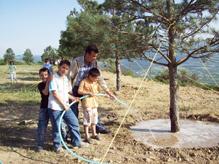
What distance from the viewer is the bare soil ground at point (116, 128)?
5.30 meters

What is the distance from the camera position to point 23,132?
6816mm

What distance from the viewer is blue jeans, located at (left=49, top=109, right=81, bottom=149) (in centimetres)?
548

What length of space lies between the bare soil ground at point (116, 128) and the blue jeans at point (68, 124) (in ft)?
0.55

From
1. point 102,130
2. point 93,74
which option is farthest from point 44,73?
point 102,130

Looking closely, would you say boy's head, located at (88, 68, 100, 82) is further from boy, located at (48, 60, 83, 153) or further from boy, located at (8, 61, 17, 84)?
boy, located at (8, 61, 17, 84)

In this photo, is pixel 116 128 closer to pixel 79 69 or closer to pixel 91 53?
pixel 79 69

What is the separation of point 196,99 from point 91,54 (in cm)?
630

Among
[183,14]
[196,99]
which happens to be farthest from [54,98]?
[196,99]

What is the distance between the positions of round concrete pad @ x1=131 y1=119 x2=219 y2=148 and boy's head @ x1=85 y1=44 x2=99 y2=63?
1.63 metres

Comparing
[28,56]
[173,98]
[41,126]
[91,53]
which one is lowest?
[41,126]

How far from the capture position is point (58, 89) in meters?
5.48

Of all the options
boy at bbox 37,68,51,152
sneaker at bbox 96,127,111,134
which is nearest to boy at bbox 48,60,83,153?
boy at bbox 37,68,51,152

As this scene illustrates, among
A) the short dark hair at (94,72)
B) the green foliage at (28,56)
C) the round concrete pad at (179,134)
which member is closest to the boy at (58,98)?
the short dark hair at (94,72)

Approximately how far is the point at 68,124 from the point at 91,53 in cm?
113
